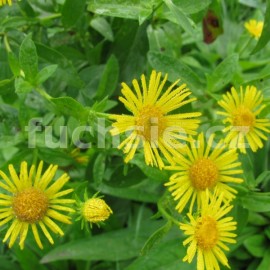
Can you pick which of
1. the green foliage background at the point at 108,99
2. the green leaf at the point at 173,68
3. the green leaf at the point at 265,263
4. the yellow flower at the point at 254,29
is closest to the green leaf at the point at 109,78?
the green foliage background at the point at 108,99

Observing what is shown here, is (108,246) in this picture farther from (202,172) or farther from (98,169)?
(202,172)

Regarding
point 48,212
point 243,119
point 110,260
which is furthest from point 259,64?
point 48,212

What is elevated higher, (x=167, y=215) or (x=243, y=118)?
(x=243, y=118)

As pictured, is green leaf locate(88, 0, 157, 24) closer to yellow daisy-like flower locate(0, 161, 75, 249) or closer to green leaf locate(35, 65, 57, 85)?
green leaf locate(35, 65, 57, 85)

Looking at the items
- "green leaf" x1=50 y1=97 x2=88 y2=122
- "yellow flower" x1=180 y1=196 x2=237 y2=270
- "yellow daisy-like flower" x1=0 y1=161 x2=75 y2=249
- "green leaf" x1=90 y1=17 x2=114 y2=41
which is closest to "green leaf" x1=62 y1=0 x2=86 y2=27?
"green leaf" x1=90 y1=17 x2=114 y2=41

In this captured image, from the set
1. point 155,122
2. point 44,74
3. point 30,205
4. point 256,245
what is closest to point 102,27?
point 44,74
